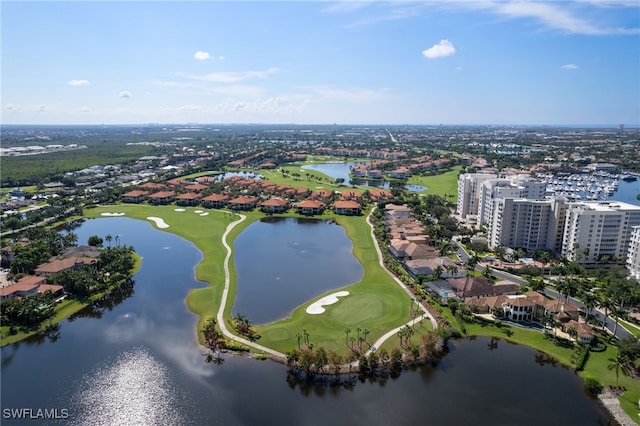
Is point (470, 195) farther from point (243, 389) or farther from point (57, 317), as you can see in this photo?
point (57, 317)

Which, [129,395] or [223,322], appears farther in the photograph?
[223,322]

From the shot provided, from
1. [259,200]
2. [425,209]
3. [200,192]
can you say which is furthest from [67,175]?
[425,209]

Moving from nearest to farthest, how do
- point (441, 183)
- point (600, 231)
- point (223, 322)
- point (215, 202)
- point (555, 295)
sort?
point (223, 322), point (555, 295), point (600, 231), point (215, 202), point (441, 183)

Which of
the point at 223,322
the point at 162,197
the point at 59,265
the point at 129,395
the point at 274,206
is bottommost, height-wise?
the point at 129,395

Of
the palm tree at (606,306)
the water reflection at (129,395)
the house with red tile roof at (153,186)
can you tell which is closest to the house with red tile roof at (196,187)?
the house with red tile roof at (153,186)

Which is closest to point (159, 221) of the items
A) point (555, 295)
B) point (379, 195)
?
point (379, 195)

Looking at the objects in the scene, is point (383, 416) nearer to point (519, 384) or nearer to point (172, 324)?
point (519, 384)
